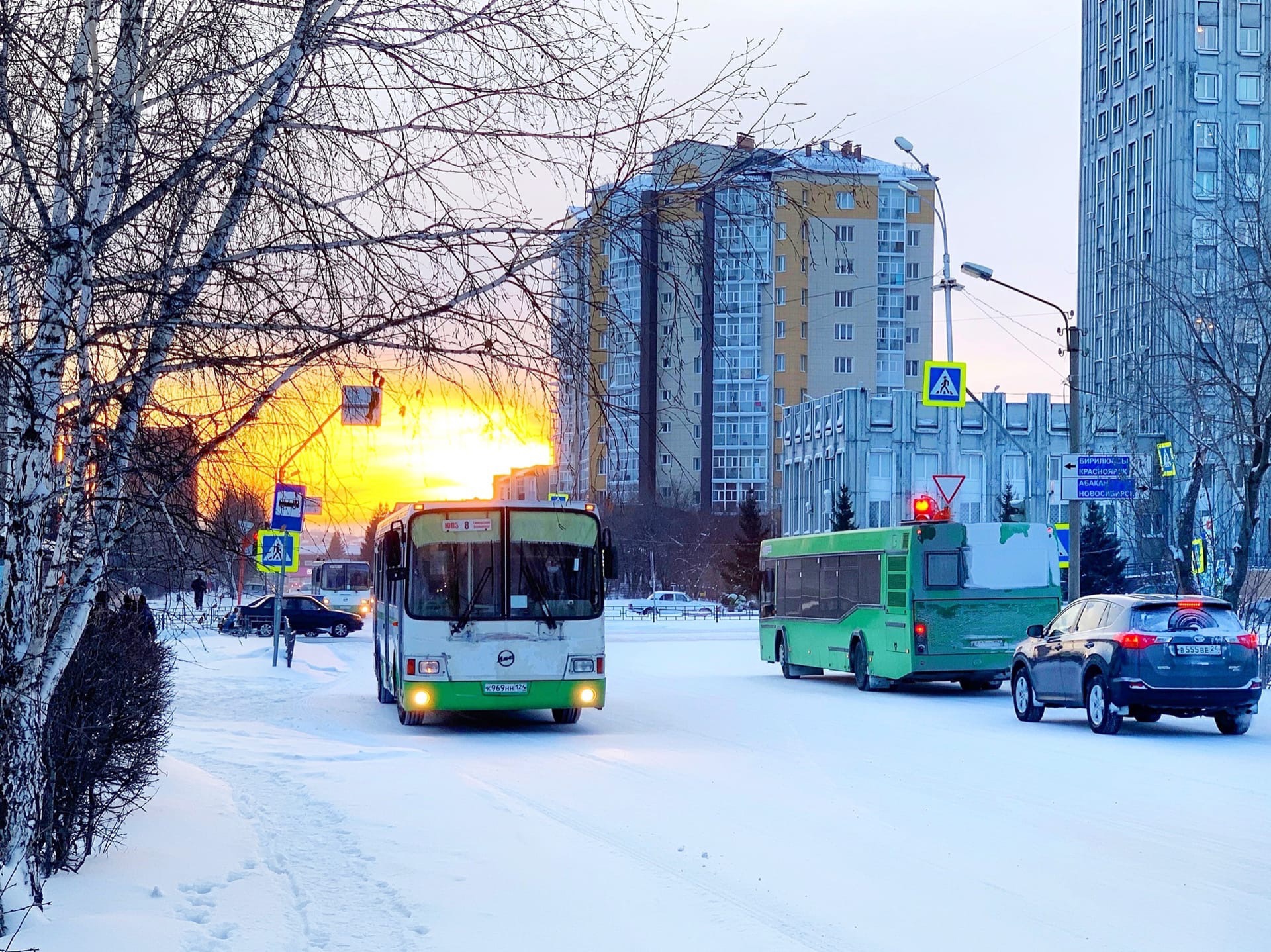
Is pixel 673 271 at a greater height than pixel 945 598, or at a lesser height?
greater

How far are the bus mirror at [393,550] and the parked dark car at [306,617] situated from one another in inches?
→ 1475

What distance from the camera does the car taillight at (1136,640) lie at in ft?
63.2

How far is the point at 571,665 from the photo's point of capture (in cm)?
2047

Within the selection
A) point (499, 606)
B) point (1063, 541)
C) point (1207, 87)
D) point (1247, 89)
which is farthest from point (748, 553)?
point (499, 606)

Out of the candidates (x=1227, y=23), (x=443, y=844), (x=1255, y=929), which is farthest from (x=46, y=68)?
(x=1227, y=23)

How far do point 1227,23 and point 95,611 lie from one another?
Answer: 11634 centimetres

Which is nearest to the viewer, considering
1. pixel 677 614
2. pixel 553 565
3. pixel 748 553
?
pixel 553 565

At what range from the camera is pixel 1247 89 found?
113 metres

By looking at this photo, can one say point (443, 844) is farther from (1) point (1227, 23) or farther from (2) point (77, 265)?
(1) point (1227, 23)

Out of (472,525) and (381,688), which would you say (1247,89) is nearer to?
(381,688)

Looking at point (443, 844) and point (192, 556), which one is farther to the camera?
point (443, 844)

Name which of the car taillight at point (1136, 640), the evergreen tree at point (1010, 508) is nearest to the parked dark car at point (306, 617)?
the evergreen tree at point (1010, 508)

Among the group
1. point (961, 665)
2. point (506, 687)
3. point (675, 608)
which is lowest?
point (675, 608)

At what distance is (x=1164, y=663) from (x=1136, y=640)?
0.40m
